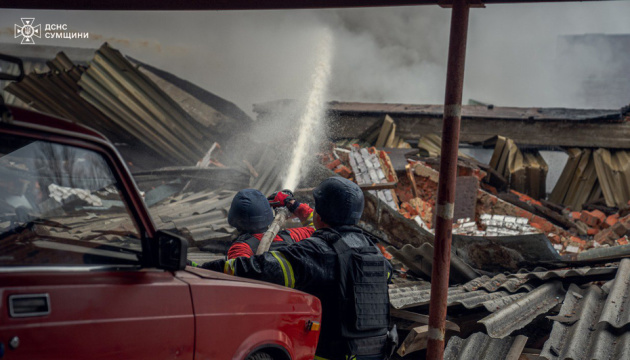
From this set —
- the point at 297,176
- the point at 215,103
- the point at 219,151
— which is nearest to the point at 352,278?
the point at 297,176

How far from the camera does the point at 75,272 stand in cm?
213

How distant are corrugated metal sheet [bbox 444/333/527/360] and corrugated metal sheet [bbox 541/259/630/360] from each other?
0.33 m

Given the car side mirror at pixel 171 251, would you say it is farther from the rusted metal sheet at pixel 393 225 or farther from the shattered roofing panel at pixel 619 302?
the rusted metal sheet at pixel 393 225

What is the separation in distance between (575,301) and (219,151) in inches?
382

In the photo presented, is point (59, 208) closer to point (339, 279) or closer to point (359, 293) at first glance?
point (339, 279)

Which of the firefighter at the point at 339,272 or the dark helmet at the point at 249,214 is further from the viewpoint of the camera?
the dark helmet at the point at 249,214

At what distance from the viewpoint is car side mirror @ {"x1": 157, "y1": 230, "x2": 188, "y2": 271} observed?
2.38 m

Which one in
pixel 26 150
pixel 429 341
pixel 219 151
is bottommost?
pixel 429 341

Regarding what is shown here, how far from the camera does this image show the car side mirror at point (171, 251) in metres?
2.38

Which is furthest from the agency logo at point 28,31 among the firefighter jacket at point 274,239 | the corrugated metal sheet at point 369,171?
the firefighter jacket at point 274,239

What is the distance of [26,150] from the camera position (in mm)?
2195

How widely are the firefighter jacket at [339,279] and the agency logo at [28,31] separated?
59.2ft

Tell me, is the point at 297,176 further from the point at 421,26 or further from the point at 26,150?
the point at 421,26

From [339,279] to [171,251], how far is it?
1263 mm
